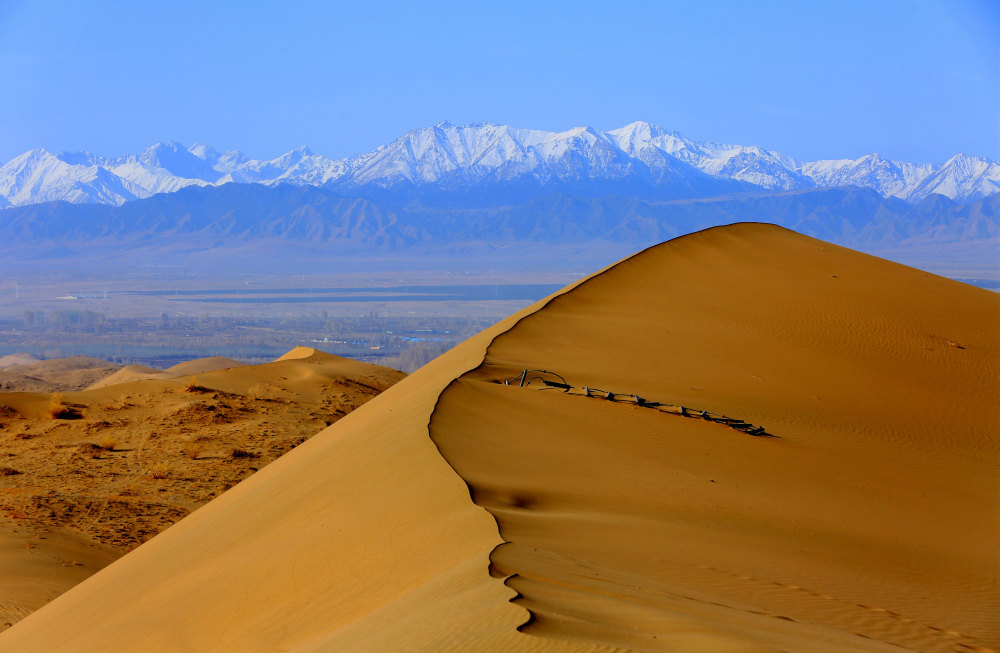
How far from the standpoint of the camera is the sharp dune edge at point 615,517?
535 cm

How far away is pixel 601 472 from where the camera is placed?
8.71m

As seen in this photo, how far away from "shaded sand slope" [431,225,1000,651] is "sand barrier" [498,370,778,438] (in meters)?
0.14

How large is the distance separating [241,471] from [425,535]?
32.6 ft

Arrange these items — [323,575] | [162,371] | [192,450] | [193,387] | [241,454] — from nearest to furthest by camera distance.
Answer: [323,575], [241,454], [192,450], [193,387], [162,371]

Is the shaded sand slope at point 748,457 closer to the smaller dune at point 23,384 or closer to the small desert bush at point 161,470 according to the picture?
the small desert bush at point 161,470

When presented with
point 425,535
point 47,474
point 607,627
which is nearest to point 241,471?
point 47,474

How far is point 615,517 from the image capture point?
734 cm

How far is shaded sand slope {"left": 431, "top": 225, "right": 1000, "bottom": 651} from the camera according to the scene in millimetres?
5754

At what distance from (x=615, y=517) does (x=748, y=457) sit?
119 inches

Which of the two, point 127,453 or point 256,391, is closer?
point 127,453

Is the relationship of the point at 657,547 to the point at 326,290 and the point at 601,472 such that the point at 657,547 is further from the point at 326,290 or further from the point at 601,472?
the point at 326,290

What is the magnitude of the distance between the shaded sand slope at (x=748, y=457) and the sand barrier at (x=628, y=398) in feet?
0.45

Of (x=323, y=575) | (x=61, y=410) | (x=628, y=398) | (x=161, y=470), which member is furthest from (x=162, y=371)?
(x=323, y=575)

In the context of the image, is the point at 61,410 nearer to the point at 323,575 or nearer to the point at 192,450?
the point at 192,450
